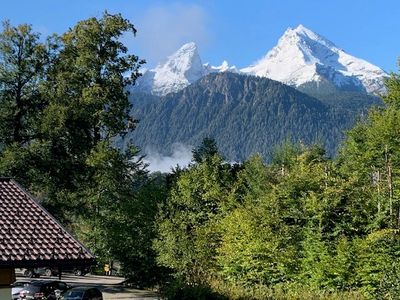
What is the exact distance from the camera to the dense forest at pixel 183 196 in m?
26.6

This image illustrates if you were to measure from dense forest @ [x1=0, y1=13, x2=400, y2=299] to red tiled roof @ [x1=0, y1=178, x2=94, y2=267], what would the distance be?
48.7ft

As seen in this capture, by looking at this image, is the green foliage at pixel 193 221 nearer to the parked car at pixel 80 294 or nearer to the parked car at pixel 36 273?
the parked car at pixel 80 294

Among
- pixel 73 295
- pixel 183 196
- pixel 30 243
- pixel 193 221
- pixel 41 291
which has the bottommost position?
pixel 73 295

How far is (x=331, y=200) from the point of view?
92.3 feet

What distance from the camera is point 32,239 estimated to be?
38.5 ft

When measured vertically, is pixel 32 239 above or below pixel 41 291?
above

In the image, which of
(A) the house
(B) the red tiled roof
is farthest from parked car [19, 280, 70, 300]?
(A) the house

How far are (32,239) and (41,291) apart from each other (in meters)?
20.8

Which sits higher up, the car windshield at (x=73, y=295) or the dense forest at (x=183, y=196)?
the dense forest at (x=183, y=196)

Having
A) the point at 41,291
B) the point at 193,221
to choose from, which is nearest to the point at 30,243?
the point at 41,291

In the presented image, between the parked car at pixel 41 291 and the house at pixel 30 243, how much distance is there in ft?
59.1

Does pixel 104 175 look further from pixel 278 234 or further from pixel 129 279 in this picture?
pixel 278 234

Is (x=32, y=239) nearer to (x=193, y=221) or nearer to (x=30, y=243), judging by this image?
(x=30, y=243)

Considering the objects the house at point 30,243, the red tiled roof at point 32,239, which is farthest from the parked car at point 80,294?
the house at point 30,243
